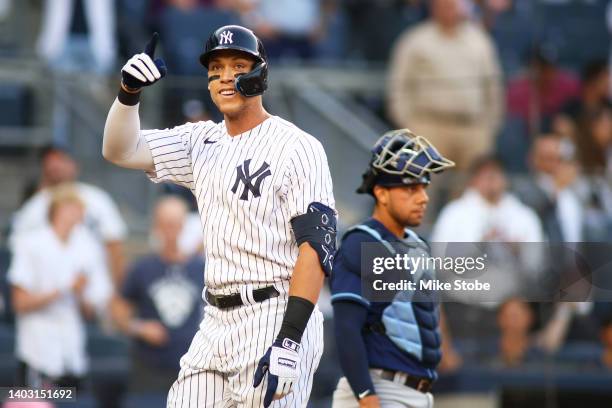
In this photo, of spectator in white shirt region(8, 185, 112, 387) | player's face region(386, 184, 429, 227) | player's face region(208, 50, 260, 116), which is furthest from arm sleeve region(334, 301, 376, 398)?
spectator in white shirt region(8, 185, 112, 387)

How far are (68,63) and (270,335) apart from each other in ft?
17.8

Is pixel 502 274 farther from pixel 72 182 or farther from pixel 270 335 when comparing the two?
pixel 270 335

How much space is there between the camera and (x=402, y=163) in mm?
5332

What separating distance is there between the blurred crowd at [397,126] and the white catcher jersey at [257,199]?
376 centimetres

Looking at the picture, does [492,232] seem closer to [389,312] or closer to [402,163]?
[402,163]

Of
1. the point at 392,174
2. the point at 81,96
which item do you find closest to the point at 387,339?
the point at 392,174

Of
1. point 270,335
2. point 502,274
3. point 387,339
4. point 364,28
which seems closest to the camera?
point 270,335

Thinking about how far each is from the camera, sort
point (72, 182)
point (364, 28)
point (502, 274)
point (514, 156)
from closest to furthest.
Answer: point (502, 274)
point (72, 182)
point (514, 156)
point (364, 28)

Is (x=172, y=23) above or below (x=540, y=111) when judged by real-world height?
above

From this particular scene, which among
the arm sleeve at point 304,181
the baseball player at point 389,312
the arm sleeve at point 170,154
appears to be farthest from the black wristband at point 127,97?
the baseball player at point 389,312

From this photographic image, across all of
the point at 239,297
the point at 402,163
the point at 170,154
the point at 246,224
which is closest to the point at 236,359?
the point at 239,297

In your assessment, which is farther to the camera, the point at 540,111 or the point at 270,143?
the point at 540,111

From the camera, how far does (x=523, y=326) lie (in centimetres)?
879

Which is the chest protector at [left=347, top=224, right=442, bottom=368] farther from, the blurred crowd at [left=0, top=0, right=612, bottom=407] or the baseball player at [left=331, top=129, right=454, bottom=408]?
the blurred crowd at [left=0, top=0, right=612, bottom=407]
